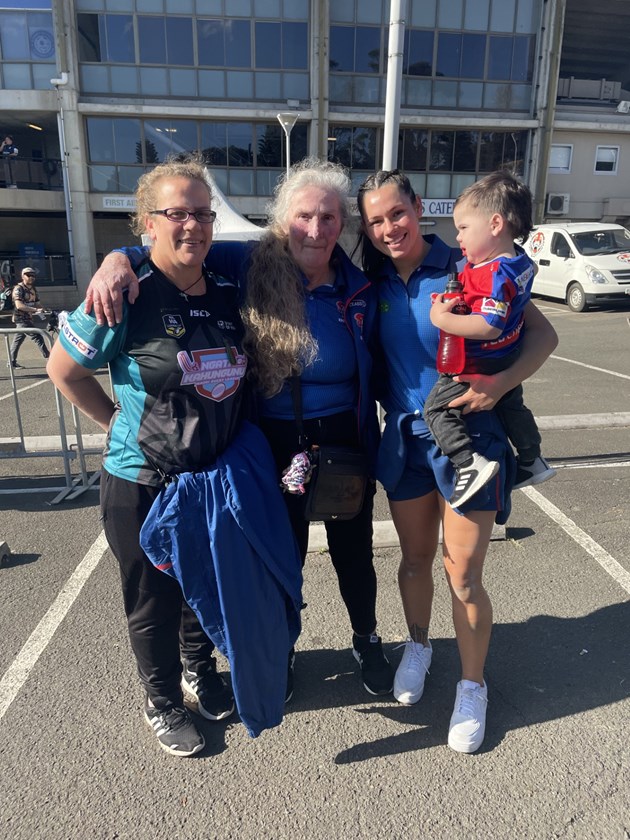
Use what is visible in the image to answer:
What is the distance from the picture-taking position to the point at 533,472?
2.43 metres

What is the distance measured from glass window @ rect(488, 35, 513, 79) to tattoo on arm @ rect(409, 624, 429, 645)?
26.7 meters

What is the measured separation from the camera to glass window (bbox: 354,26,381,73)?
22.7 metres

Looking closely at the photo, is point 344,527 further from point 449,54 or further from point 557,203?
point 557,203

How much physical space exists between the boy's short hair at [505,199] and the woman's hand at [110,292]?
119cm

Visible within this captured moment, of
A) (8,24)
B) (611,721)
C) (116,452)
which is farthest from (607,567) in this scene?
(8,24)

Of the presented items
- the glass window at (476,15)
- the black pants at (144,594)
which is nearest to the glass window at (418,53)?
the glass window at (476,15)

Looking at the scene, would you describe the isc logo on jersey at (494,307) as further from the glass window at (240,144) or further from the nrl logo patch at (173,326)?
the glass window at (240,144)

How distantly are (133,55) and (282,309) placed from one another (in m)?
24.2

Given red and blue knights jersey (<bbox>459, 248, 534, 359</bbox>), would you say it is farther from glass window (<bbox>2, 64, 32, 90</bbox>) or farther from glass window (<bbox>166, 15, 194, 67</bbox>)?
glass window (<bbox>2, 64, 32, 90</bbox>)

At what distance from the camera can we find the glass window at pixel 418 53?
74.8 ft

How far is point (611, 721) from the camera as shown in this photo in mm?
2400

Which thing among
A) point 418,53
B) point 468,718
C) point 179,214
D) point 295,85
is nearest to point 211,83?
point 295,85

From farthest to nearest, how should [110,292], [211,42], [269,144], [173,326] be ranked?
[269,144], [211,42], [173,326], [110,292]

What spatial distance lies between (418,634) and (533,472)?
2.94 ft
